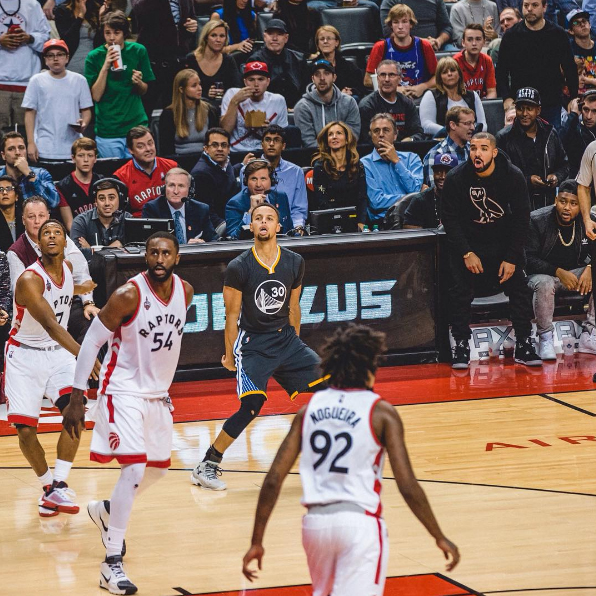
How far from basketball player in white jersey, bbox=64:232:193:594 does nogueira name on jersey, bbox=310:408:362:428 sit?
5.99 ft

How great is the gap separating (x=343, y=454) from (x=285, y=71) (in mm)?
9366

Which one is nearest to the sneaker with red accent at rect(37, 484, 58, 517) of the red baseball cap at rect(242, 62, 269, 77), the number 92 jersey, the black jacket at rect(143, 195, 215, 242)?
the number 92 jersey

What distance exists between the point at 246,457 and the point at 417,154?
4.98 m

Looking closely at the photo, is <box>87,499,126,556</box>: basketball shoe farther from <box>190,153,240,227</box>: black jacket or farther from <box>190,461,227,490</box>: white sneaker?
<box>190,153,240,227</box>: black jacket

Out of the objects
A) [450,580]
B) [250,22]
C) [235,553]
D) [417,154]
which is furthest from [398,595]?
[250,22]

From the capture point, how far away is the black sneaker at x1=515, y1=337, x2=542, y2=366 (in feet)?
34.4

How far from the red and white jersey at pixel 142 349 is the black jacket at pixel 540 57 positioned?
8095 mm

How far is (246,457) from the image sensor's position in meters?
8.14

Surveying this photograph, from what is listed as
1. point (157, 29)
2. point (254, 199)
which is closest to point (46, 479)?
point (254, 199)

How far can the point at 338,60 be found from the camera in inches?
520

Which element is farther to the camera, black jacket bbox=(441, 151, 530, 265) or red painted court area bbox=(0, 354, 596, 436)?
black jacket bbox=(441, 151, 530, 265)

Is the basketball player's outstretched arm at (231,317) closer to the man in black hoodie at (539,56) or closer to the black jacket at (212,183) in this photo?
the black jacket at (212,183)

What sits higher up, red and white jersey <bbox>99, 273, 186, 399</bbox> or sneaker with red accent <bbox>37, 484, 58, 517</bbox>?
red and white jersey <bbox>99, 273, 186, 399</bbox>

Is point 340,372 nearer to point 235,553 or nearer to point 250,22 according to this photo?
point 235,553
